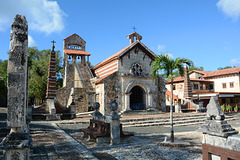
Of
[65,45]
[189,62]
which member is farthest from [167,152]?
[65,45]

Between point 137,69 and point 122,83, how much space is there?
8.42ft

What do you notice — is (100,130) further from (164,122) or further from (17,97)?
(164,122)

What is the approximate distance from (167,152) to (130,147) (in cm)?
139

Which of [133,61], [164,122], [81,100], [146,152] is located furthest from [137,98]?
[146,152]

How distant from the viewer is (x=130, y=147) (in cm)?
685

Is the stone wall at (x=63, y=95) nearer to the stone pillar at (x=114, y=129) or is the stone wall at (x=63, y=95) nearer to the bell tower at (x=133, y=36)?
the bell tower at (x=133, y=36)

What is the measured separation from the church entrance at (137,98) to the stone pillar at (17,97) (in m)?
17.5

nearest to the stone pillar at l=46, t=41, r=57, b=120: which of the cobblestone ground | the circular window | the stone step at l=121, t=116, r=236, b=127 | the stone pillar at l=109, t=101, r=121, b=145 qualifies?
the stone step at l=121, t=116, r=236, b=127

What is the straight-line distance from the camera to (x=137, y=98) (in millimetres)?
21750

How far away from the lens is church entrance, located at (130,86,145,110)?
20969 mm

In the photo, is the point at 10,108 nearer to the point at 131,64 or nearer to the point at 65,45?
the point at 131,64

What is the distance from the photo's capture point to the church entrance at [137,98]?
2097 centimetres

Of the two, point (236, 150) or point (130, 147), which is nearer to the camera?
point (236, 150)

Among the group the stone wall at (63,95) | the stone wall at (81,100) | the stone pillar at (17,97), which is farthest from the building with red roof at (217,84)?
the stone pillar at (17,97)
